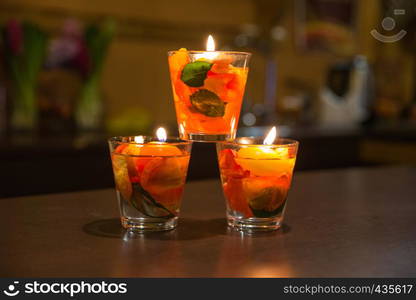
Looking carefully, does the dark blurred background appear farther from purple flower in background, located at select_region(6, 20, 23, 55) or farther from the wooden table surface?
the wooden table surface

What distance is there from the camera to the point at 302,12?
3.66m

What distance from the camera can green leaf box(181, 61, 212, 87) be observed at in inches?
33.0

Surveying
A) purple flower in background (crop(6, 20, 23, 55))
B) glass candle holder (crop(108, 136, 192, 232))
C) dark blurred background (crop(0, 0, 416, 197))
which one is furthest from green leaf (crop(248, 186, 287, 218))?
purple flower in background (crop(6, 20, 23, 55))

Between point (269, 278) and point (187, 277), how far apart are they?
0.27 ft

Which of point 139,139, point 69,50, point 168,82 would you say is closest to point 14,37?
point 69,50

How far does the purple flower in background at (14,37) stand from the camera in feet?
7.86

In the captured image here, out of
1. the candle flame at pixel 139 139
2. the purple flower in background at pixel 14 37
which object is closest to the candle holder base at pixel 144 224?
the candle flame at pixel 139 139

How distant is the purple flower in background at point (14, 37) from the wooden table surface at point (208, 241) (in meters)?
1.49

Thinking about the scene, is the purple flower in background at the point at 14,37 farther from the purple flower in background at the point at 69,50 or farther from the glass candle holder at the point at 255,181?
the glass candle holder at the point at 255,181

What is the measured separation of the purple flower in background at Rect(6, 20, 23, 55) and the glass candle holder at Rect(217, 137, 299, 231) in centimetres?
177

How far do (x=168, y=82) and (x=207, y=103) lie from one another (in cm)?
235

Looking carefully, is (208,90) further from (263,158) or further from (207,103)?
(263,158)

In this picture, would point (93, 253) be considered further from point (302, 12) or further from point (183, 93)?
point (302, 12)

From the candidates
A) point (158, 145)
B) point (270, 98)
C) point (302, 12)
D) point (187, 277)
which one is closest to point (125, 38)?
point (270, 98)
